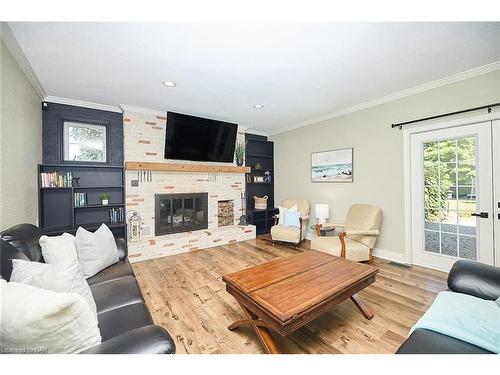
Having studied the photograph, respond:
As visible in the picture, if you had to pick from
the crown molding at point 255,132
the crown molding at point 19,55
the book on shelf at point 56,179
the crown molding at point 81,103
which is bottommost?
the book on shelf at point 56,179

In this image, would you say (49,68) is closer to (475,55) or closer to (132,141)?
(132,141)

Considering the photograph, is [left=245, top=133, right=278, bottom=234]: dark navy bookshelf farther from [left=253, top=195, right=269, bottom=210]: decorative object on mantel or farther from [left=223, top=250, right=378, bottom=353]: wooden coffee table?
[left=223, top=250, right=378, bottom=353]: wooden coffee table

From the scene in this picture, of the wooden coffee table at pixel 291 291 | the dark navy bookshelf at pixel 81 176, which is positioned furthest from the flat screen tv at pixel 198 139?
the wooden coffee table at pixel 291 291

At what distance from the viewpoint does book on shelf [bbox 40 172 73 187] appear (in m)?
2.96

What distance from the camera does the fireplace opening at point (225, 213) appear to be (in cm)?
464

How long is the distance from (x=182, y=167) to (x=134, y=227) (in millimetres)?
1314

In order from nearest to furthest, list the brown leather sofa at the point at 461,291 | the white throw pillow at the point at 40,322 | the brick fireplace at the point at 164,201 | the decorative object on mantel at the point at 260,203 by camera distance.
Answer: the white throw pillow at the point at 40,322, the brown leather sofa at the point at 461,291, the brick fireplace at the point at 164,201, the decorative object on mantel at the point at 260,203

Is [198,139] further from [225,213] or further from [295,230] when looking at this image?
[295,230]

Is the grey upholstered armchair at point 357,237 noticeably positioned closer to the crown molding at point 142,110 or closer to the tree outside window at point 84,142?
the crown molding at point 142,110

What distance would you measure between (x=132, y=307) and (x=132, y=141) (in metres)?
3.06

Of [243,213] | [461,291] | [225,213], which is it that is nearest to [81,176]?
[225,213]

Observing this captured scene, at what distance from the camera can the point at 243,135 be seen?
4.94 m

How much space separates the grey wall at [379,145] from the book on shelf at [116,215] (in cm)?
352
